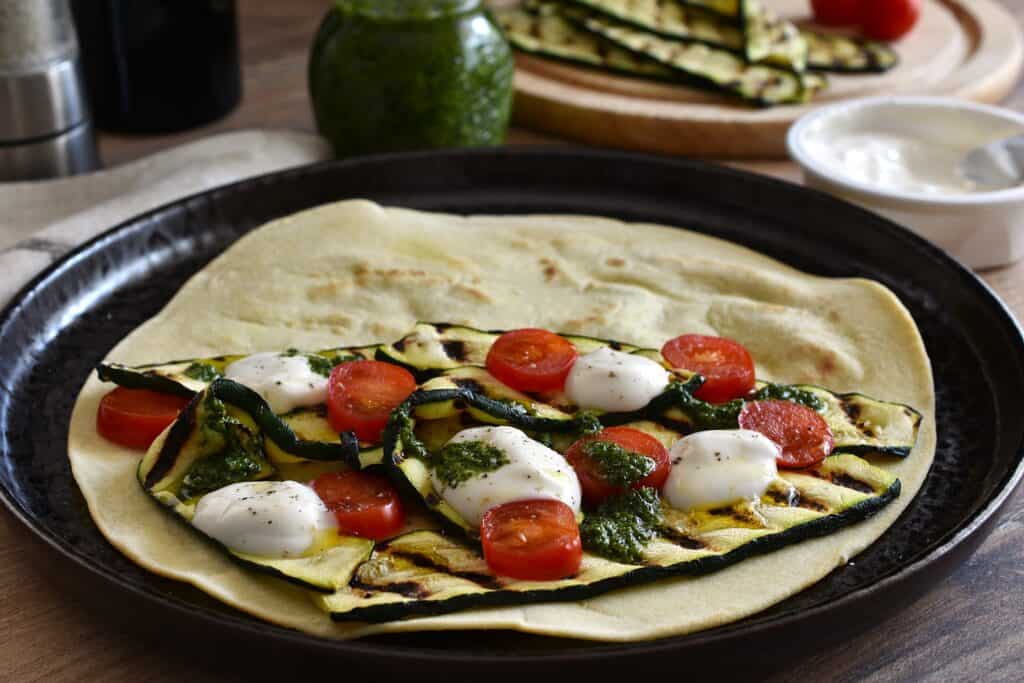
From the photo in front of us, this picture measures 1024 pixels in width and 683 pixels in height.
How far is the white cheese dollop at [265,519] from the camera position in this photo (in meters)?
1.96

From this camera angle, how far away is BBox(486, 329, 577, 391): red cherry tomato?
2.39m

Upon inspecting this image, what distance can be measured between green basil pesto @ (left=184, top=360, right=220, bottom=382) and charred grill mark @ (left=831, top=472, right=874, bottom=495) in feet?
4.16

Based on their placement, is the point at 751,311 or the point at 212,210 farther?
the point at 212,210

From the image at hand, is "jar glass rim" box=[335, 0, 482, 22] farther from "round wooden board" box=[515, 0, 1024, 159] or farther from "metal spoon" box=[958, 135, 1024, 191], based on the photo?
"metal spoon" box=[958, 135, 1024, 191]

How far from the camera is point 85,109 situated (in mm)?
3748

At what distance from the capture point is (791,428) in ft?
7.45

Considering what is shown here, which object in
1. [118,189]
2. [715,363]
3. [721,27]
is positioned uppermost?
[721,27]

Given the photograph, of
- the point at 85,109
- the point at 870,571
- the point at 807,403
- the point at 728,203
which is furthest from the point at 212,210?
the point at 870,571

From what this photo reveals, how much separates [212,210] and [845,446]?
1789 mm

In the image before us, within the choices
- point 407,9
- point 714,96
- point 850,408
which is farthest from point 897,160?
point 407,9

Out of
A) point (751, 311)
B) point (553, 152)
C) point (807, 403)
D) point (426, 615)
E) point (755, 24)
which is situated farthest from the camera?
point (755, 24)

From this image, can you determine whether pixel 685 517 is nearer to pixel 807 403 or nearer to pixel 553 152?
pixel 807 403

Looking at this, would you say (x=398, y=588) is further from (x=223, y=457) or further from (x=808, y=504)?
(x=808, y=504)

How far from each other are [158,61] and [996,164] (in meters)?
2.70
